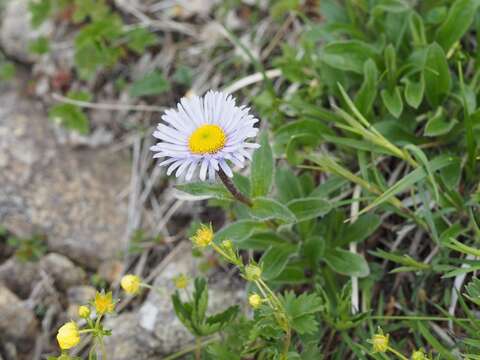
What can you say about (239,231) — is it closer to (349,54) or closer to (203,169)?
(203,169)

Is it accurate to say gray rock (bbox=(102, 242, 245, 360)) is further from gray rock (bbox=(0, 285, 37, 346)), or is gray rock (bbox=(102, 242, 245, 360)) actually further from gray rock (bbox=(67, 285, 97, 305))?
gray rock (bbox=(0, 285, 37, 346))

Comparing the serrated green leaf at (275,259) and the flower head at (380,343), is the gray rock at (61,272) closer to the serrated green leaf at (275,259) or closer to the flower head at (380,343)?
the serrated green leaf at (275,259)

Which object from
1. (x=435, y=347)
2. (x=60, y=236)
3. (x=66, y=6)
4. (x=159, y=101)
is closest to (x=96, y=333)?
(x=435, y=347)

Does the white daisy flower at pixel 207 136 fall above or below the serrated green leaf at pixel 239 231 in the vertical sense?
above

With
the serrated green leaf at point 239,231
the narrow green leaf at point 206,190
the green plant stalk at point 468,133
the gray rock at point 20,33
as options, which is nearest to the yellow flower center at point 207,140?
the narrow green leaf at point 206,190

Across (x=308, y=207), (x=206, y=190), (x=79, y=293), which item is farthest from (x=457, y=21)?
(x=79, y=293)

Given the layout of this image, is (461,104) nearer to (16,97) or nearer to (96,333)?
(96,333)

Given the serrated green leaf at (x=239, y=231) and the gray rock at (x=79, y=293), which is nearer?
the serrated green leaf at (x=239, y=231)
